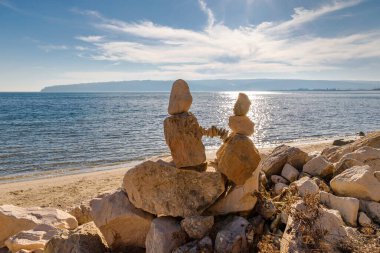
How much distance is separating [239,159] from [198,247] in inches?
87.9

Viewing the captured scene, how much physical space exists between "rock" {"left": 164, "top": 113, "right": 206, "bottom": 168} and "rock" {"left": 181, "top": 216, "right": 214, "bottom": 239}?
1348 mm

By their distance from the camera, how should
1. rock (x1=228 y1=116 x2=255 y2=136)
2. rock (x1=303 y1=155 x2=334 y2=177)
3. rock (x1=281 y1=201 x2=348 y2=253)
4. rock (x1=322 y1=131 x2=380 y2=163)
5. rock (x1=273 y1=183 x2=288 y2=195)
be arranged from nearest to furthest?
rock (x1=281 y1=201 x2=348 y2=253) < rock (x1=228 y1=116 x2=255 y2=136) < rock (x1=273 y1=183 x2=288 y2=195) < rock (x1=303 y1=155 x2=334 y2=177) < rock (x1=322 y1=131 x2=380 y2=163)

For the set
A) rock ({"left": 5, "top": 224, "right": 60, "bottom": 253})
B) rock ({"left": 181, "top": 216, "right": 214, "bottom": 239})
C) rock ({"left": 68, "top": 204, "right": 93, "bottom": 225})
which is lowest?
rock ({"left": 68, "top": 204, "right": 93, "bottom": 225})

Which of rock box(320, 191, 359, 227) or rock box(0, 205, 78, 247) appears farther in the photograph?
rock box(0, 205, 78, 247)

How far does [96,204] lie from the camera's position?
29.5ft

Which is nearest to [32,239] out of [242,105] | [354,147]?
[242,105]

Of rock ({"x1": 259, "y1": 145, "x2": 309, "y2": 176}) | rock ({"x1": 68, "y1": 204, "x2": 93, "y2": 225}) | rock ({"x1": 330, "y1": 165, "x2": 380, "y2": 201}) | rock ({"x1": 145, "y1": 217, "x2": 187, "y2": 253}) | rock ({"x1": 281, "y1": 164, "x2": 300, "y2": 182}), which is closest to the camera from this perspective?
rock ({"x1": 145, "y1": 217, "x2": 187, "y2": 253})

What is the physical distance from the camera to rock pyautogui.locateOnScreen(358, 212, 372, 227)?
706 cm

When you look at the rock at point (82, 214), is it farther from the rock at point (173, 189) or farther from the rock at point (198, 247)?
the rock at point (198, 247)

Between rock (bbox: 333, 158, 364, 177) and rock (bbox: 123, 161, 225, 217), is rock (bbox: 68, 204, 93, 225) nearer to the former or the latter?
rock (bbox: 123, 161, 225, 217)

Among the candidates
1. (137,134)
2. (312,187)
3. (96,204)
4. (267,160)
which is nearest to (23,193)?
(96,204)

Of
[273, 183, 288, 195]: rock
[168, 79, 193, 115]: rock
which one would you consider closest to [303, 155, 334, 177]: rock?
[273, 183, 288, 195]: rock

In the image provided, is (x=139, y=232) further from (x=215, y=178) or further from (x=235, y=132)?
(x=235, y=132)

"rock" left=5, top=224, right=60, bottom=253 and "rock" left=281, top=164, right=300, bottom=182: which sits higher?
"rock" left=281, top=164, right=300, bottom=182
